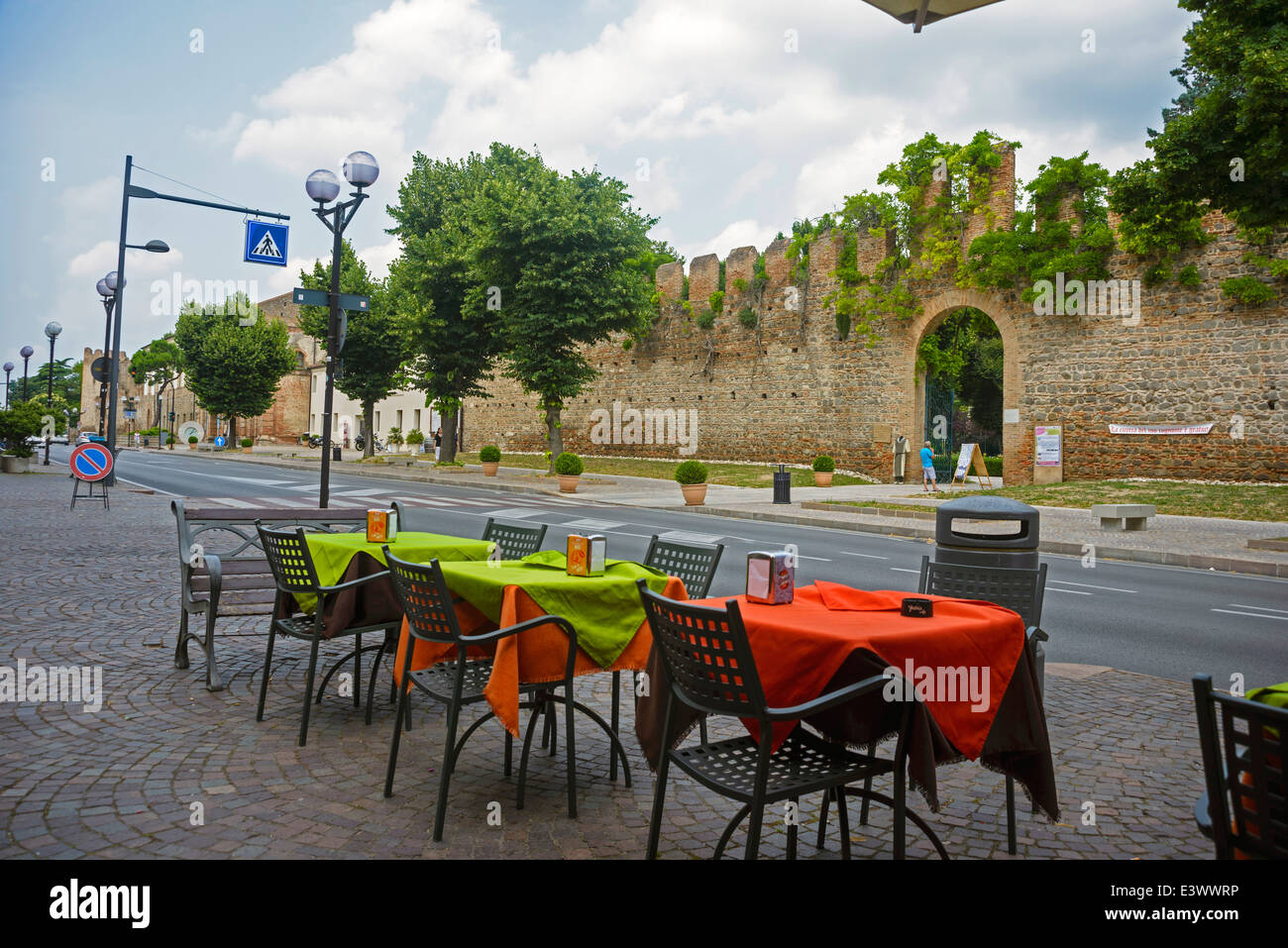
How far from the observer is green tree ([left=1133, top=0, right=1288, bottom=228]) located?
1163 cm

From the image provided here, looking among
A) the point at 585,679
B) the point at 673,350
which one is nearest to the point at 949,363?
the point at 673,350

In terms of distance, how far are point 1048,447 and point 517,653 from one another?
21511 mm

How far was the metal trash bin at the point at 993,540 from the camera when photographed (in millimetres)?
4766

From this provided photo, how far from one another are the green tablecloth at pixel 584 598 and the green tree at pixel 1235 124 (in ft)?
39.9

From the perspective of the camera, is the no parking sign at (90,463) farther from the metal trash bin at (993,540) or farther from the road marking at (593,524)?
the metal trash bin at (993,540)

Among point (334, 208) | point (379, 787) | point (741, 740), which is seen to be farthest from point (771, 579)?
point (334, 208)

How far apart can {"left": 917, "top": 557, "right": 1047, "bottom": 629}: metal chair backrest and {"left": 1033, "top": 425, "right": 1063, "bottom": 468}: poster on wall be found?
1944 centimetres

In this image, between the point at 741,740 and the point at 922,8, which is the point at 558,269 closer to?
the point at 922,8

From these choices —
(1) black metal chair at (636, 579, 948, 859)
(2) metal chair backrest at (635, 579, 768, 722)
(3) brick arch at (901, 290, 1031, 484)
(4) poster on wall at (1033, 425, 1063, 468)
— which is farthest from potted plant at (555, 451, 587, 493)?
(2) metal chair backrest at (635, 579, 768, 722)

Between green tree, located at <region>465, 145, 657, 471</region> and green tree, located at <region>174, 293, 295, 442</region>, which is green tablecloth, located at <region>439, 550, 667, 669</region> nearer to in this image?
green tree, located at <region>465, 145, 657, 471</region>

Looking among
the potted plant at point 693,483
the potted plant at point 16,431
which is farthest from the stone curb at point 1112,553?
the potted plant at point 16,431

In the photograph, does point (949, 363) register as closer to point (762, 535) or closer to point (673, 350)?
point (673, 350)

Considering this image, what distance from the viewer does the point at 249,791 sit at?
370cm

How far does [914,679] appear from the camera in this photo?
2.81 metres
